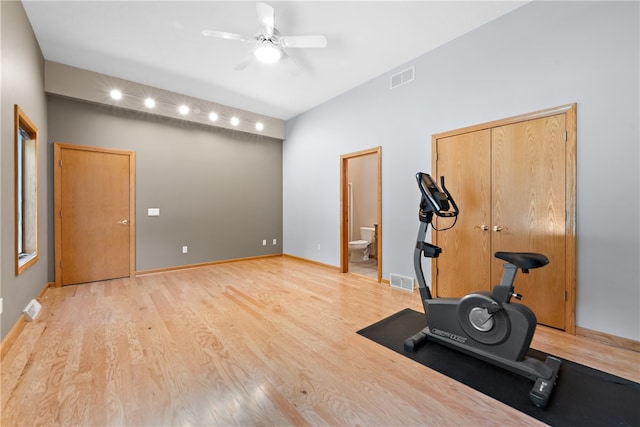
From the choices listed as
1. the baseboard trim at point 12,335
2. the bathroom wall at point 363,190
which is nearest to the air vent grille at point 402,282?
the bathroom wall at point 363,190

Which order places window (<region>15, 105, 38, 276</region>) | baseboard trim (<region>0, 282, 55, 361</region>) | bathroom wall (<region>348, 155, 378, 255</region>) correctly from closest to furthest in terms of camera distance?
baseboard trim (<region>0, 282, 55, 361</region>), window (<region>15, 105, 38, 276</region>), bathroom wall (<region>348, 155, 378, 255</region>)

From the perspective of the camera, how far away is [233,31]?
299 cm

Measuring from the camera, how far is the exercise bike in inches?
68.7

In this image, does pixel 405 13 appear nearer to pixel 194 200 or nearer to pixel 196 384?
pixel 196 384

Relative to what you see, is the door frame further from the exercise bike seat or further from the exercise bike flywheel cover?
the exercise bike flywheel cover

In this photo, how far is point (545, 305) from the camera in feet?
8.31

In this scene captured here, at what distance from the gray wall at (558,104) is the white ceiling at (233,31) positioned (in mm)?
326

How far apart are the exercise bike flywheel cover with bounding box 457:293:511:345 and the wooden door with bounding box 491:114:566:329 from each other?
1088 millimetres

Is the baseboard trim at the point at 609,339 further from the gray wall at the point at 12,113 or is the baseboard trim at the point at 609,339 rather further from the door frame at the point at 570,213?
the gray wall at the point at 12,113

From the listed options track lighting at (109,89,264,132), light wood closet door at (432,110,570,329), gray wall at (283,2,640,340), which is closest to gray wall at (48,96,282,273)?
track lighting at (109,89,264,132)

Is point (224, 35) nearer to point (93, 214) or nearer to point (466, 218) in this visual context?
point (466, 218)

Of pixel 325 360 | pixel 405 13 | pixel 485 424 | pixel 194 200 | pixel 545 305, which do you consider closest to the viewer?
pixel 485 424

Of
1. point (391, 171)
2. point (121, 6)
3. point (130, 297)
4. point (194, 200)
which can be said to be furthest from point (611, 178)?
point (194, 200)

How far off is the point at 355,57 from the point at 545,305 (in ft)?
11.4
